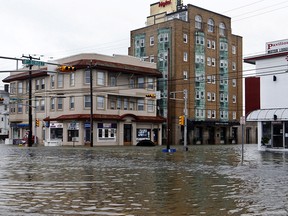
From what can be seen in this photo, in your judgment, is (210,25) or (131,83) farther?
(210,25)

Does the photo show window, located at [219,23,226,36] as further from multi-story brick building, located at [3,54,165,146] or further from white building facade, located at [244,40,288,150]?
white building facade, located at [244,40,288,150]

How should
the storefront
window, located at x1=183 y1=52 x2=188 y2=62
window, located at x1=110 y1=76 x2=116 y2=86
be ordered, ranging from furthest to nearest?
1. window, located at x1=183 y1=52 x2=188 y2=62
2. window, located at x1=110 y1=76 x2=116 y2=86
3. the storefront

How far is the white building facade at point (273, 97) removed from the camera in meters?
38.2

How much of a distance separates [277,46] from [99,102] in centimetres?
2601

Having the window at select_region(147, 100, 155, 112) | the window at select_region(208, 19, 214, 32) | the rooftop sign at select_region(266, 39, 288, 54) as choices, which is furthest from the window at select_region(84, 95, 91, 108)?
the window at select_region(208, 19, 214, 32)

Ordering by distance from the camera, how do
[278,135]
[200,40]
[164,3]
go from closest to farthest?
[278,135] → [200,40] → [164,3]

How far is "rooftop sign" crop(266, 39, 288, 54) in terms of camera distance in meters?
38.1

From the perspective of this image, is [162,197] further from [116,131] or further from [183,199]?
[116,131]

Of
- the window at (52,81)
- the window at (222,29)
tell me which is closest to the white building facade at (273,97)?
the window at (52,81)

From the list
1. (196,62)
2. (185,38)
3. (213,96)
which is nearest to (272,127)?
(185,38)

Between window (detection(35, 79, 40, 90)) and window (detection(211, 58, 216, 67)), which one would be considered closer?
window (detection(35, 79, 40, 90))

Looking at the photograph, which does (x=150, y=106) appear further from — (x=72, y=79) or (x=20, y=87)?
(x=20, y=87)

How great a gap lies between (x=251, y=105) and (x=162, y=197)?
32.1 metres

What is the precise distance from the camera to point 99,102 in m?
56.4
